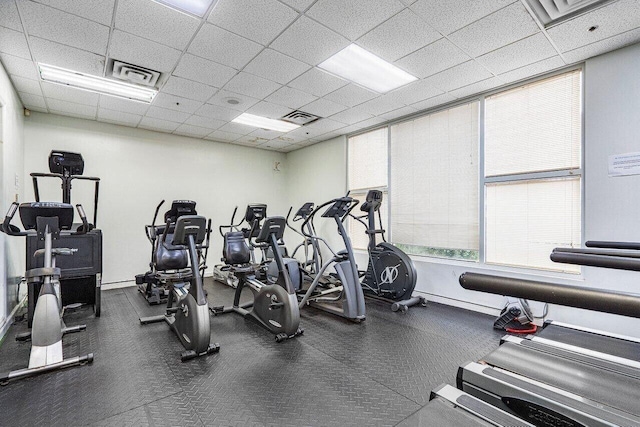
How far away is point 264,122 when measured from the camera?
5578 millimetres

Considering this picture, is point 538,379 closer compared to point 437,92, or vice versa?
point 538,379

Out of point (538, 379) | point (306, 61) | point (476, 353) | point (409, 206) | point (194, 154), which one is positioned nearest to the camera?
point (538, 379)

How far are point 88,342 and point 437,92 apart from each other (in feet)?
16.4

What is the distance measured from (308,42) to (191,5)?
1.04 metres

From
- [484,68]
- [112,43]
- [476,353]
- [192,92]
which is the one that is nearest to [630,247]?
[476,353]

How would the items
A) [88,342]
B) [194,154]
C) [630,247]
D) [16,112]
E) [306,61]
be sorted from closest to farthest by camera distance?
[630,247]
[88,342]
[306,61]
[16,112]
[194,154]

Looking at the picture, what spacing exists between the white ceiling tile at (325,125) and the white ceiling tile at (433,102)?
4.61ft

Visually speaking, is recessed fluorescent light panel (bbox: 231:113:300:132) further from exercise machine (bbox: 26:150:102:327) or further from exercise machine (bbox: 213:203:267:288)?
exercise machine (bbox: 26:150:102:327)

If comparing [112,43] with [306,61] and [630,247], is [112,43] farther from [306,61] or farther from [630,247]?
[630,247]

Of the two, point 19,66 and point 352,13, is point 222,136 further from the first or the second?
point 352,13

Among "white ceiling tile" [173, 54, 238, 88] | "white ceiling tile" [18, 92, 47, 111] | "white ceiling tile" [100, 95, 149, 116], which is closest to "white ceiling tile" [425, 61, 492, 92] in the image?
"white ceiling tile" [173, 54, 238, 88]

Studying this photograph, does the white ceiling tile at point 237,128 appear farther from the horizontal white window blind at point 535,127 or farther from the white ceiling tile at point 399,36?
the horizontal white window blind at point 535,127

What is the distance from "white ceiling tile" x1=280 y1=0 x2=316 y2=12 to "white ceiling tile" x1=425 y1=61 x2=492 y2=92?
191 cm

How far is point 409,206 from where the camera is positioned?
5.11 m
